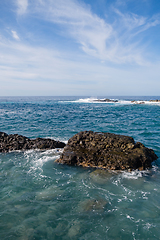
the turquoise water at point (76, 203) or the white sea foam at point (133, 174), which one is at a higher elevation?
the white sea foam at point (133, 174)

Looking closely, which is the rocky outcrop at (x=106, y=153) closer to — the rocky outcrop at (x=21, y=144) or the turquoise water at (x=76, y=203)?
the turquoise water at (x=76, y=203)

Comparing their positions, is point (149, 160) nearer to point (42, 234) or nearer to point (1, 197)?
point (42, 234)

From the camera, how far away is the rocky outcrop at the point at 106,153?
393 inches

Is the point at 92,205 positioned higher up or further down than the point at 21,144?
further down

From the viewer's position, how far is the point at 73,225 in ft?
18.6

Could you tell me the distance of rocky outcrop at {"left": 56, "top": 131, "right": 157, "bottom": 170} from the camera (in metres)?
9.98

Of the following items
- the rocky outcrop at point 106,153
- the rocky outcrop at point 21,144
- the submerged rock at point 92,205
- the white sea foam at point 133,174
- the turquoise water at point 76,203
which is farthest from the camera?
the rocky outcrop at point 21,144

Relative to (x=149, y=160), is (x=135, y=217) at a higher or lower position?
lower

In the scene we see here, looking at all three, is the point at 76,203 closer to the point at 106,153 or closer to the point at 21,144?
the point at 106,153

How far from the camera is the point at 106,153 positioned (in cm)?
1062

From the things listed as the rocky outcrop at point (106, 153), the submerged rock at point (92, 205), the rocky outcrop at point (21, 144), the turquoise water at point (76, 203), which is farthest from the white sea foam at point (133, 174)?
the rocky outcrop at point (21, 144)

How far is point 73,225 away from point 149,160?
22.6 ft

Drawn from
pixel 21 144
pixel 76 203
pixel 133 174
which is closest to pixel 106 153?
pixel 133 174

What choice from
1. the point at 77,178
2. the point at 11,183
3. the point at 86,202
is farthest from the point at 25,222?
the point at 77,178
